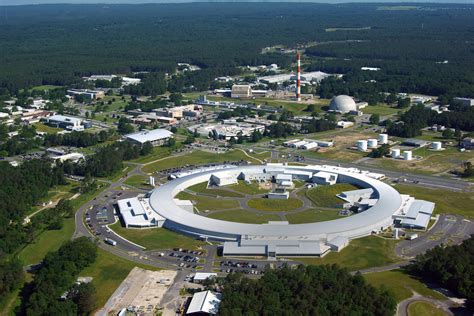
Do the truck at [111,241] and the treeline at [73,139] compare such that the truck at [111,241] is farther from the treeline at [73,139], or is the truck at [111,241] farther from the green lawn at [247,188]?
the treeline at [73,139]

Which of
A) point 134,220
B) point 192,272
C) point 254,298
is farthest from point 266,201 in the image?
point 254,298

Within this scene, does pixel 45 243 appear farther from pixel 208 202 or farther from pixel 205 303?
pixel 205 303

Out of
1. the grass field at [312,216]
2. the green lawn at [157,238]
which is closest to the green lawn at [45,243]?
the green lawn at [157,238]

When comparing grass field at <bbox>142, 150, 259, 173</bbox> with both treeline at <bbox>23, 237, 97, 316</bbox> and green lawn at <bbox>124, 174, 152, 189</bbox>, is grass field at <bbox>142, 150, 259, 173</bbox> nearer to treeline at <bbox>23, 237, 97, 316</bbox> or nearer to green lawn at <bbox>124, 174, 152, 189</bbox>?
green lawn at <bbox>124, 174, 152, 189</bbox>

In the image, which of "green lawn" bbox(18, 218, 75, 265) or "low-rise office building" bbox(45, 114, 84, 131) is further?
"low-rise office building" bbox(45, 114, 84, 131)

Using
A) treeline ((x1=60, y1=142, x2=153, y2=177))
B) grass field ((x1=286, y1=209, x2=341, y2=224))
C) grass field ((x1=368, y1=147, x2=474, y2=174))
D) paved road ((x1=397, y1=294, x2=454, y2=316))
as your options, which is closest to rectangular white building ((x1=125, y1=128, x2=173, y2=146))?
treeline ((x1=60, y1=142, x2=153, y2=177))
